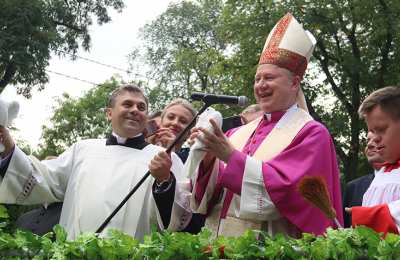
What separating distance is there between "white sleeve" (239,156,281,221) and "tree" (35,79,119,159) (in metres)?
34.5

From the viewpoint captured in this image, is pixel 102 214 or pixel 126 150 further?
pixel 126 150

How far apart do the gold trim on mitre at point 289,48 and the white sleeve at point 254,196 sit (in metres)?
0.90

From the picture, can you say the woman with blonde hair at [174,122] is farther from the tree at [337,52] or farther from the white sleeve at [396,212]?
the tree at [337,52]

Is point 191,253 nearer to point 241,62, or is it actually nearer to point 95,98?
point 241,62

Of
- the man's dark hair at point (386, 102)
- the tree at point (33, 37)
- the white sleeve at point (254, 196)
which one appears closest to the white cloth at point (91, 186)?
the white sleeve at point (254, 196)

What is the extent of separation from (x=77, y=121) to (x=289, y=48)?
35.7 meters

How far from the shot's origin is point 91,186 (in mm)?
5062

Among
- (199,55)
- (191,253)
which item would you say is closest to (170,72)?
(199,55)

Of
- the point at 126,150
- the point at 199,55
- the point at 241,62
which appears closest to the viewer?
the point at 126,150

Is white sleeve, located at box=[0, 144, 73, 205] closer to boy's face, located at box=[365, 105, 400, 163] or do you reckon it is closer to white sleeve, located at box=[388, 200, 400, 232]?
boy's face, located at box=[365, 105, 400, 163]

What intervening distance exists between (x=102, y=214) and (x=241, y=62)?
19217 millimetres

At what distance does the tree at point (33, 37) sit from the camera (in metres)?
20.7

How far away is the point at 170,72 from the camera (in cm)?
3638

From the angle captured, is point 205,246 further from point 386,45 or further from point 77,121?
point 77,121
